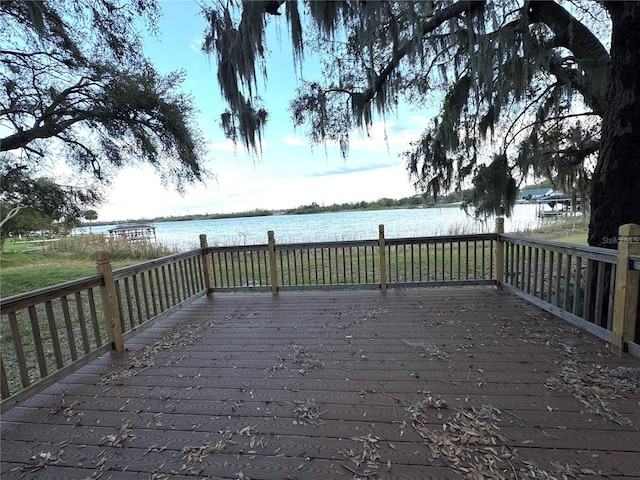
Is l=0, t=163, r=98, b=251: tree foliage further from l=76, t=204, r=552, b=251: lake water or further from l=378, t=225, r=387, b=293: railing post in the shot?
l=378, t=225, r=387, b=293: railing post

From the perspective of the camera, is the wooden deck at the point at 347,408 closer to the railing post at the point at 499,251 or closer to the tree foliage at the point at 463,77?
the railing post at the point at 499,251

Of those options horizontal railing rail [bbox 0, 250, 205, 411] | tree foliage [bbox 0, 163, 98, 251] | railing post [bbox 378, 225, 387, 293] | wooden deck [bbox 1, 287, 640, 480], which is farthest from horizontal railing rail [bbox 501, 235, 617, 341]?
tree foliage [bbox 0, 163, 98, 251]

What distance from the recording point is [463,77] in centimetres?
360

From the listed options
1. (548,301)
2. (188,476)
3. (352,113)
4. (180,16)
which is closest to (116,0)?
(180,16)

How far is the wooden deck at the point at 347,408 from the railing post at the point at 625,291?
0.18m

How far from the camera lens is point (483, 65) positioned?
2.97m

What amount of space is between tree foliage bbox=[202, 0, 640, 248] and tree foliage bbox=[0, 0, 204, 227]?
4.74 ft

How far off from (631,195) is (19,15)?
21.8 ft

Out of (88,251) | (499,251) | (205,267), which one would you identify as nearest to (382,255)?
(499,251)

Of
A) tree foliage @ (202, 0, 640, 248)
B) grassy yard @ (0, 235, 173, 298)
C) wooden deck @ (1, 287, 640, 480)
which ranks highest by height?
tree foliage @ (202, 0, 640, 248)

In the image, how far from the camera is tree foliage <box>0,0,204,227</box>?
3.37 metres

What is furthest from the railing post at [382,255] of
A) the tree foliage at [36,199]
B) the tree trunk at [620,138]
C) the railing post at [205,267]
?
the tree foliage at [36,199]

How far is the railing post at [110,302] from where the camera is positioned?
9.21ft

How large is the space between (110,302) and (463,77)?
15.6 feet
